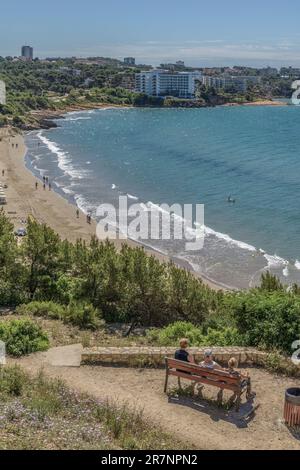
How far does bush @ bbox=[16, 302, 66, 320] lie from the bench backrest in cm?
687

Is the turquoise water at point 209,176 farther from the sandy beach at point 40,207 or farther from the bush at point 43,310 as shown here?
the bush at point 43,310

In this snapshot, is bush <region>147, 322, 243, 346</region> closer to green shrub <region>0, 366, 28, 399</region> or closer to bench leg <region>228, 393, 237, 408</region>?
bench leg <region>228, 393, 237, 408</region>

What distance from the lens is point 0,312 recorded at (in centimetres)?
1748

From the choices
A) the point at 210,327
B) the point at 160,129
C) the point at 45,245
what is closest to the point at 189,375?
the point at 210,327

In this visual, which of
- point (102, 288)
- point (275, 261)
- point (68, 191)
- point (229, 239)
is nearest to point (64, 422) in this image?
point (102, 288)

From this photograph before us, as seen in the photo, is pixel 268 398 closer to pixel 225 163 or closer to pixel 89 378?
pixel 89 378

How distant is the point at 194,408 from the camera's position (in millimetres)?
10070

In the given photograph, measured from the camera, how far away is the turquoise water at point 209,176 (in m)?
35.1

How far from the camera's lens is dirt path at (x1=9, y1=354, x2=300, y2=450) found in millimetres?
9109

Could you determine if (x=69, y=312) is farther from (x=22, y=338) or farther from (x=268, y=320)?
(x=268, y=320)

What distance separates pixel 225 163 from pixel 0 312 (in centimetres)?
5691

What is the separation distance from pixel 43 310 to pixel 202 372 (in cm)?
809

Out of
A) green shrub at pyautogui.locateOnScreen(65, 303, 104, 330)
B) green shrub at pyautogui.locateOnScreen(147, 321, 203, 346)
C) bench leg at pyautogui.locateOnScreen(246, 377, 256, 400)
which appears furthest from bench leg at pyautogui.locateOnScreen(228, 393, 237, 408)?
green shrub at pyautogui.locateOnScreen(65, 303, 104, 330)

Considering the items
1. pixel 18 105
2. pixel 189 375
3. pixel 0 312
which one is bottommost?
pixel 0 312
